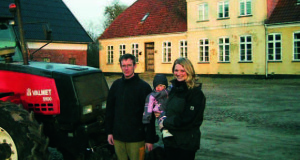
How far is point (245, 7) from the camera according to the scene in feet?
96.4

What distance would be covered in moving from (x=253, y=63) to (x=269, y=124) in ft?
64.0

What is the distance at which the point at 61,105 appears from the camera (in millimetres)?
4961

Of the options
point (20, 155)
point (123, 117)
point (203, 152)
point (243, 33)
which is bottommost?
point (203, 152)

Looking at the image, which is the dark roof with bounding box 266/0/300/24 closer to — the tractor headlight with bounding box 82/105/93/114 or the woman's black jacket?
the tractor headlight with bounding box 82/105/93/114

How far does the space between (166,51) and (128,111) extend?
3110 cm

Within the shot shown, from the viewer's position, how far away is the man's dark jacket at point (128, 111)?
4.32 meters

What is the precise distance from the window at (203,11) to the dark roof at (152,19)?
1989mm

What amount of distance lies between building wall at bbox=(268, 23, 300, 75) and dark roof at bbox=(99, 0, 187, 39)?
369 inches

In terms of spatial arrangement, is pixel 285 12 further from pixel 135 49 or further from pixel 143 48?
pixel 135 49

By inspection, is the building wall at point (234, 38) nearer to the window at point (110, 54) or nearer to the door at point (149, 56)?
the door at point (149, 56)

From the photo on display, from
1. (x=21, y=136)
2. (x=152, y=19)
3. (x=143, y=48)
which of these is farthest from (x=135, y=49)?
(x=21, y=136)

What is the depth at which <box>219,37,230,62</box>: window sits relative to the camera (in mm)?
30600

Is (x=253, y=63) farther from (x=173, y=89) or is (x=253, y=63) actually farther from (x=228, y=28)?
(x=173, y=89)

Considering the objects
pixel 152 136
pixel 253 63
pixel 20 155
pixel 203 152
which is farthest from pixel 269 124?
pixel 253 63
